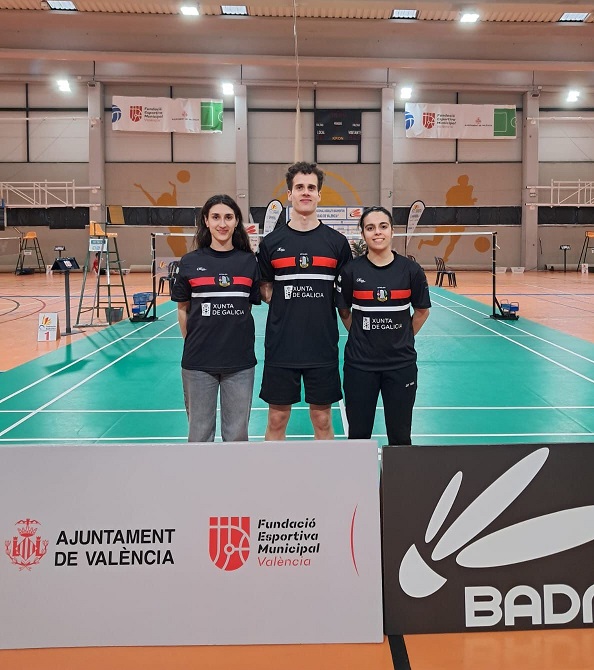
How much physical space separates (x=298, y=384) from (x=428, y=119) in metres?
28.9

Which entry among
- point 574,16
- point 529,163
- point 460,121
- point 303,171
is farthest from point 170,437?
point 529,163

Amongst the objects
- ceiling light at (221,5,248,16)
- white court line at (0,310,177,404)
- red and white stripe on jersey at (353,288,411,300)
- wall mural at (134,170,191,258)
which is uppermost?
ceiling light at (221,5,248,16)

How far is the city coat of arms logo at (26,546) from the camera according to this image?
2725mm

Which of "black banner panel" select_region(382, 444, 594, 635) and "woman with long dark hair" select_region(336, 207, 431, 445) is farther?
"woman with long dark hair" select_region(336, 207, 431, 445)

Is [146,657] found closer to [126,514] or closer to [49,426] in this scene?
[126,514]

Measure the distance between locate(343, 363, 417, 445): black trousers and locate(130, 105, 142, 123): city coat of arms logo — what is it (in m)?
28.9

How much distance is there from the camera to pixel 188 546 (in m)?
2.77

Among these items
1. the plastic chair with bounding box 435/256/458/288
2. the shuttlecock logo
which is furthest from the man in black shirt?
the plastic chair with bounding box 435/256/458/288

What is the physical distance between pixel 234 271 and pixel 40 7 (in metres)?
24.2

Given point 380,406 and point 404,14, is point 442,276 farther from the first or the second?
point 380,406

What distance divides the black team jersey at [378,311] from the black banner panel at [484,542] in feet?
3.72

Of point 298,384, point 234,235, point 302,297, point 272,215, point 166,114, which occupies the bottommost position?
point 298,384

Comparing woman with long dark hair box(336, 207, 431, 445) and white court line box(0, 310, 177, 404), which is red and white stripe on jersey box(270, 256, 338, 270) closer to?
woman with long dark hair box(336, 207, 431, 445)

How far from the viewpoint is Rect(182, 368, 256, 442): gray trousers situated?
3920 millimetres
